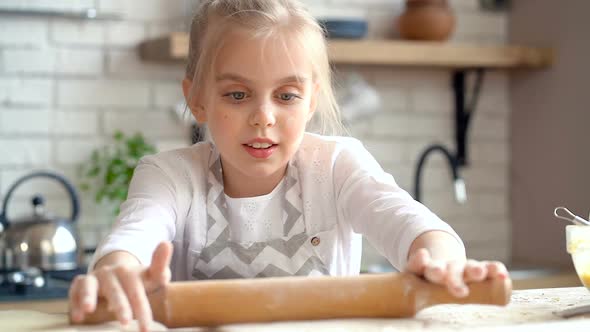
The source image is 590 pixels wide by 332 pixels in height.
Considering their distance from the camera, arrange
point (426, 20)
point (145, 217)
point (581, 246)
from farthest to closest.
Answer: point (426, 20) → point (145, 217) → point (581, 246)

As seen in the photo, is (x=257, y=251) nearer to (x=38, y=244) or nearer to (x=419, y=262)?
(x=419, y=262)

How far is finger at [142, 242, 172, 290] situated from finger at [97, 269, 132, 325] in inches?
1.3

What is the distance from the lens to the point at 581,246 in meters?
1.05

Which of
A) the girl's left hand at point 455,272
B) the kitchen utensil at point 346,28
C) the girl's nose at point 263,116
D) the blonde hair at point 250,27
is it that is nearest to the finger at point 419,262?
the girl's left hand at point 455,272

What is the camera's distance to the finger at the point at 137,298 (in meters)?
0.84

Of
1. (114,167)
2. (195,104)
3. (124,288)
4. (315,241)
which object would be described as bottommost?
(114,167)

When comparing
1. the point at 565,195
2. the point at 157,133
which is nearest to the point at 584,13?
the point at 565,195

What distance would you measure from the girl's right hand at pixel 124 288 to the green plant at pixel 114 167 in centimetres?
161

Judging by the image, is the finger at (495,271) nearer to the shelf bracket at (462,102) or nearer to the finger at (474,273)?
the finger at (474,273)

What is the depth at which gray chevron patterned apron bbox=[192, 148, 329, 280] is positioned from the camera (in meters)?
1.39

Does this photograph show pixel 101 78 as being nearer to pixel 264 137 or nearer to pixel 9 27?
pixel 9 27

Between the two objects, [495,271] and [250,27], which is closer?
[495,271]

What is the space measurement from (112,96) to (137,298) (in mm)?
1846

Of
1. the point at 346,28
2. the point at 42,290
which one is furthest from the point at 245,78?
the point at 346,28
